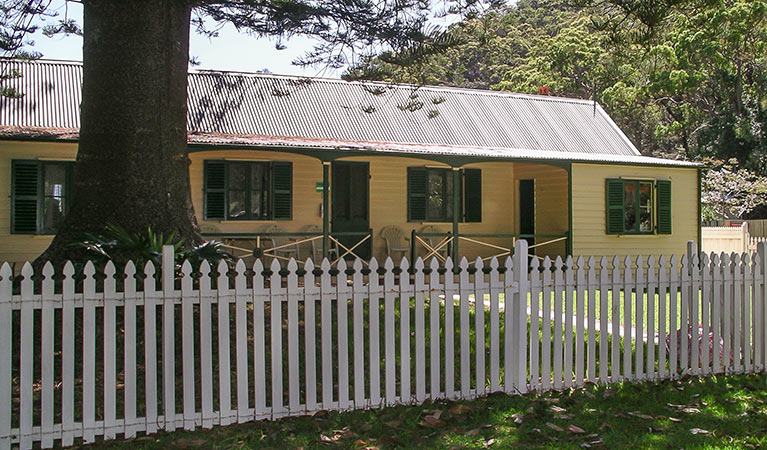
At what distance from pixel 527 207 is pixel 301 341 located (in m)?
11.6

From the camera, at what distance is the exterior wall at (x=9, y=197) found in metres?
13.3

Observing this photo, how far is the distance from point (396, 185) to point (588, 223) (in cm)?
426

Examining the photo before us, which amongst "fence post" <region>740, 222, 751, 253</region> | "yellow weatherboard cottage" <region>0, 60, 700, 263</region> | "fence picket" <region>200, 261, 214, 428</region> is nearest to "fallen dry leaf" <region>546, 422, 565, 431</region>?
"fence picket" <region>200, 261, 214, 428</region>

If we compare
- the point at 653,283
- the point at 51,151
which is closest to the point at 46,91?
the point at 51,151

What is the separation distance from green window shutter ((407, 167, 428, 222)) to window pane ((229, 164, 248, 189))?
12.1 ft

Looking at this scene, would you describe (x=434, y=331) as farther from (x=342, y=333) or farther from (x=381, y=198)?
(x=381, y=198)

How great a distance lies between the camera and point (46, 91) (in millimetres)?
15820

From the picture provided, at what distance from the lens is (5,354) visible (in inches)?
193

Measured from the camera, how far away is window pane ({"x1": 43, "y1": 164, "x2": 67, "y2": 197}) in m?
13.7

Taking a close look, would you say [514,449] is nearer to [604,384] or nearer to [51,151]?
[604,384]

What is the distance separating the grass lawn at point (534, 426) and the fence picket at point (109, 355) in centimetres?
13

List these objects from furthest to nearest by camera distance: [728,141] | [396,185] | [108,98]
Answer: [728,141]
[396,185]
[108,98]

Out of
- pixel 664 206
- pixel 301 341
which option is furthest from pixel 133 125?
pixel 664 206

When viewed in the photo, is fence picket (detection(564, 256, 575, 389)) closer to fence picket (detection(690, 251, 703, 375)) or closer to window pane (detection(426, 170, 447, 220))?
fence picket (detection(690, 251, 703, 375))
